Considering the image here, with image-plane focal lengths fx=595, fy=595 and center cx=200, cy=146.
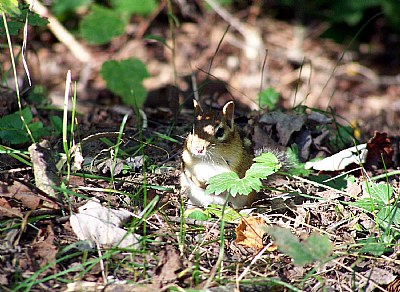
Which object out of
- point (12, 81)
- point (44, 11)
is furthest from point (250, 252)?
point (44, 11)

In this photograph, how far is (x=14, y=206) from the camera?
9.04ft

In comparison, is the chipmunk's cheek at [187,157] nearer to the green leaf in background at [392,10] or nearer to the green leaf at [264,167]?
the green leaf at [264,167]

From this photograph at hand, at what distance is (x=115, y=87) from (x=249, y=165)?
1.85 metres

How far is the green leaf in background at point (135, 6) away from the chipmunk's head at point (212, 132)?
398 cm

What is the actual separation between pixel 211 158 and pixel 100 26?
334cm

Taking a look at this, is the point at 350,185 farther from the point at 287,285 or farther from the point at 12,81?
the point at 12,81

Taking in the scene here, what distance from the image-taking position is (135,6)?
279 inches

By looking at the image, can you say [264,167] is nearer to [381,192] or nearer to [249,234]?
[249,234]

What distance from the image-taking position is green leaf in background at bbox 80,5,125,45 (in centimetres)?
583

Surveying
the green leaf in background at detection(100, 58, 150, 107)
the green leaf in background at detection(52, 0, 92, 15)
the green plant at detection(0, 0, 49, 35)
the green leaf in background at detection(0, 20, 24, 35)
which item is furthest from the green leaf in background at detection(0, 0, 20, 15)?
the green leaf in background at detection(52, 0, 92, 15)

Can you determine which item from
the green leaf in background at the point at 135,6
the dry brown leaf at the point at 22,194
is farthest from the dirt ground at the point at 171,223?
the green leaf in background at the point at 135,6

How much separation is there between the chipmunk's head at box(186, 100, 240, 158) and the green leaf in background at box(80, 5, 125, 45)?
274 cm

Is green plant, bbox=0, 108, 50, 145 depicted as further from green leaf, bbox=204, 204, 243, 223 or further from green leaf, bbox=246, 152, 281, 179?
green leaf, bbox=246, 152, 281, 179

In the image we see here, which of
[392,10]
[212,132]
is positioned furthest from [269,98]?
[392,10]
